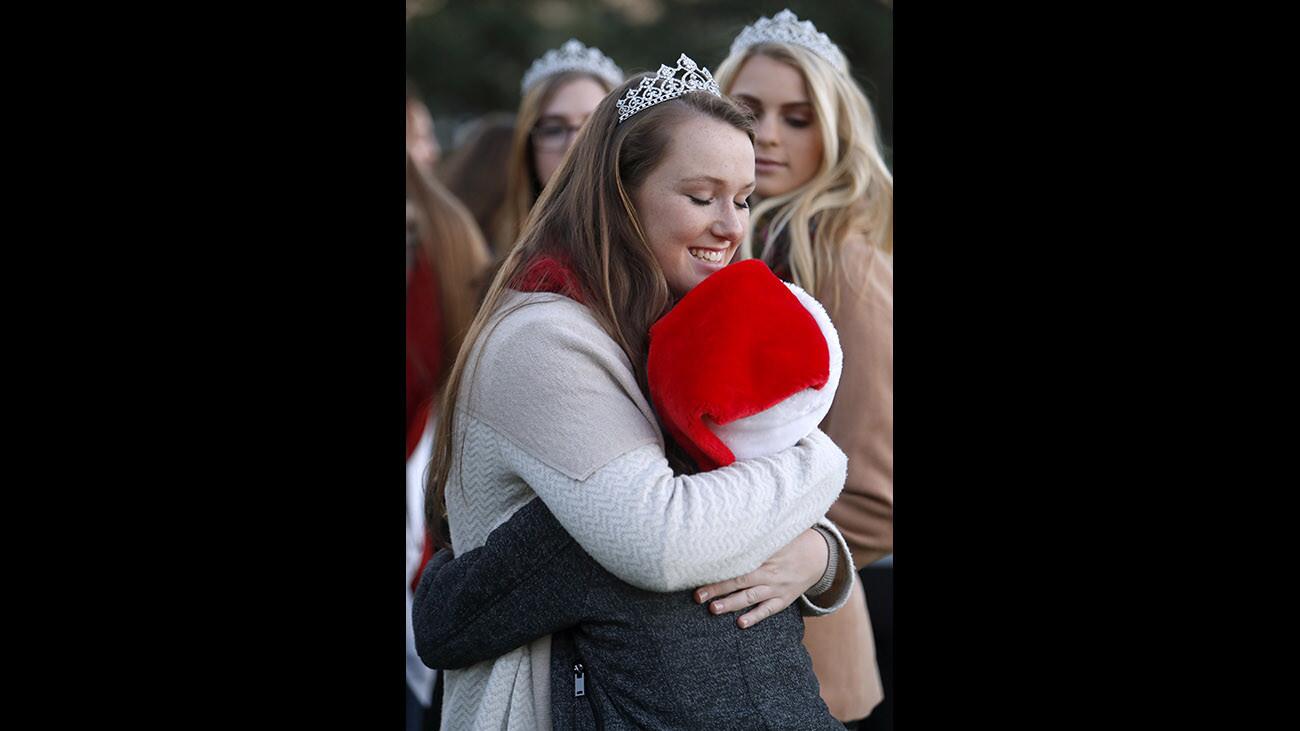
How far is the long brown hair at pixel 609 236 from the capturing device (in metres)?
1.90

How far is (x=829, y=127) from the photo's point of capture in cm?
263

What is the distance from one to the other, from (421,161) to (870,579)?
2728 millimetres

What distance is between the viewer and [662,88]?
6.59ft

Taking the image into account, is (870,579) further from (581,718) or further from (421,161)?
(421,161)

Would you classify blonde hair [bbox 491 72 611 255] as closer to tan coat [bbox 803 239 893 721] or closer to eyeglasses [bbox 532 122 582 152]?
eyeglasses [bbox 532 122 582 152]

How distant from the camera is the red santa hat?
1.74m

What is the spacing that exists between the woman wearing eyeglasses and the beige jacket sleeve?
4.82 ft

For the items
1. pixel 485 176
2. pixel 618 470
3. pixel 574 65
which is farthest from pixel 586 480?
pixel 485 176

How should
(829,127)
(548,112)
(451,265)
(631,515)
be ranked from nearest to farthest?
(631,515), (829,127), (548,112), (451,265)

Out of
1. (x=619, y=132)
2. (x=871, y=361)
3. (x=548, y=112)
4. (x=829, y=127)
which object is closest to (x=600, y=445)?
(x=619, y=132)

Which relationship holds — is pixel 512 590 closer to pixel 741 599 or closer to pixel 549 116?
pixel 741 599

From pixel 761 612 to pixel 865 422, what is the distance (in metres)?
0.70

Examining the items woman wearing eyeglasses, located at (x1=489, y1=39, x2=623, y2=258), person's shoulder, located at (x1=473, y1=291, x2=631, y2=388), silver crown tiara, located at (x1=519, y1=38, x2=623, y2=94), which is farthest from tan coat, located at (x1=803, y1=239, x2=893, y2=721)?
silver crown tiara, located at (x1=519, y1=38, x2=623, y2=94)

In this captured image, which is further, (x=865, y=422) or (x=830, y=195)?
(x=830, y=195)
